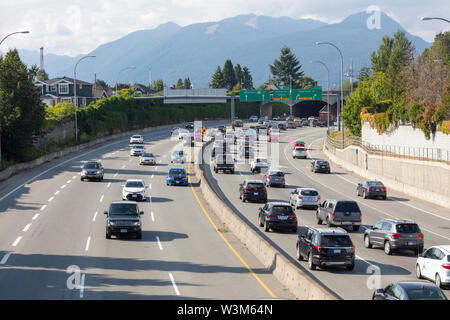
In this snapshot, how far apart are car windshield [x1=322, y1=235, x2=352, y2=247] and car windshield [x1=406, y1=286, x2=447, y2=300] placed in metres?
8.03

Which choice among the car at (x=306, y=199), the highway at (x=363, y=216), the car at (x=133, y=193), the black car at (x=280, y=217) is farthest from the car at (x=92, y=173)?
the black car at (x=280, y=217)

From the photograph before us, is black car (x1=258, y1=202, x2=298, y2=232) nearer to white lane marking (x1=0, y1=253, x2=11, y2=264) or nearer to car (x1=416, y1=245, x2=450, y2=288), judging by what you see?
car (x1=416, y1=245, x2=450, y2=288)

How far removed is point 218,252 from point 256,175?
114 feet

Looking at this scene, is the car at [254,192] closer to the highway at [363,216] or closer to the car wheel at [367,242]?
the highway at [363,216]

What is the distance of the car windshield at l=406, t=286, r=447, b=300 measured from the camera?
49.2 ft

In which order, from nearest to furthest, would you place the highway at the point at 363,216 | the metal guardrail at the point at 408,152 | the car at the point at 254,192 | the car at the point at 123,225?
the highway at the point at 363,216, the car at the point at 123,225, the car at the point at 254,192, the metal guardrail at the point at 408,152

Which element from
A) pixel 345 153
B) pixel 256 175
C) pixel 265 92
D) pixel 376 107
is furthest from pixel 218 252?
pixel 265 92

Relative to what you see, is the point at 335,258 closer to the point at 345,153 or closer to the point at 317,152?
the point at 345,153

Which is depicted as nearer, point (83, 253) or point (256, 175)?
point (83, 253)

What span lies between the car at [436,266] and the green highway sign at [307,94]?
97.7 metres

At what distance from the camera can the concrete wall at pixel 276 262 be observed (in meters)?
17.2

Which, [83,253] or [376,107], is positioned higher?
[376,107]

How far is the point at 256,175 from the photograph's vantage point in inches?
2419
